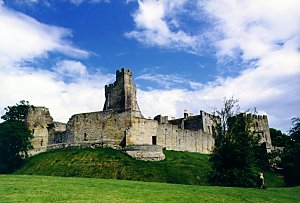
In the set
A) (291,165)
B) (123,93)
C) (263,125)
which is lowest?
(291,165)

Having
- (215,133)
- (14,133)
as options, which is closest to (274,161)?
(215,133)

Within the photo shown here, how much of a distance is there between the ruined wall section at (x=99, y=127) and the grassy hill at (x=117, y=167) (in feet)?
7.89

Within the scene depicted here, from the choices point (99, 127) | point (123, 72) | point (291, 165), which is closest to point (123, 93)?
point (123, 72)

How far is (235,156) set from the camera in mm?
31938

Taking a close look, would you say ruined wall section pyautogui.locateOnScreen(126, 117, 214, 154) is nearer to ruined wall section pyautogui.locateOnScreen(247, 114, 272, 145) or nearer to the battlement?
the battlement

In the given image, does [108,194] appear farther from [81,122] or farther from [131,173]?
[81,122]

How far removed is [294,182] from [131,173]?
1985 centimetres

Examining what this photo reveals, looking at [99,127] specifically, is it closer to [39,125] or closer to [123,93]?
[123,93]

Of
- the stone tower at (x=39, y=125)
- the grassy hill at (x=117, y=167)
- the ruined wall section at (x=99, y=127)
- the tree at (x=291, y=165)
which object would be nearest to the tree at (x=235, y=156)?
the grassy hill at (x=117, y=167)

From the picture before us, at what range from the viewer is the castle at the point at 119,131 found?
4666 centimetres

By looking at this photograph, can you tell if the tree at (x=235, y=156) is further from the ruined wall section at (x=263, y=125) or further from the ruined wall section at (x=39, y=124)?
the ruined wall section at (x=263, y=125)

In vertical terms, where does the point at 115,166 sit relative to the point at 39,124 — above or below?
below

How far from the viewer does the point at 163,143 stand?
49.9 meters

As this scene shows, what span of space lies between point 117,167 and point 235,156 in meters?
14.1
